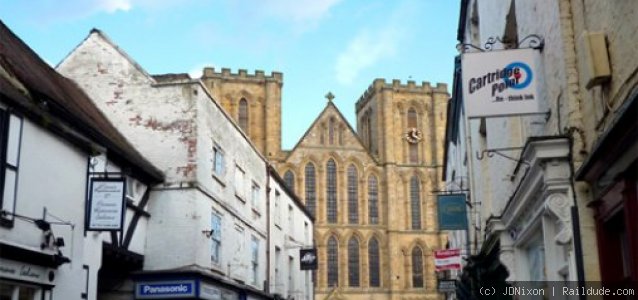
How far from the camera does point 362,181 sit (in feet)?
197

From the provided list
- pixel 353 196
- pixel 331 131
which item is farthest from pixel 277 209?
pixel 331 131

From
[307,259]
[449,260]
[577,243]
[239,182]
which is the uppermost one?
[239,182]

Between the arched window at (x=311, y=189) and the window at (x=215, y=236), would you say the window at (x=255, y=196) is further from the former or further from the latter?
the arched window at (x=311, y=189)

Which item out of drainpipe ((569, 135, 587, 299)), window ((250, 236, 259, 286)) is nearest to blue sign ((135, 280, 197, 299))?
window ((250, 236, 259, 286))

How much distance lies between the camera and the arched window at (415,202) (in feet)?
199

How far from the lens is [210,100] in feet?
64.6

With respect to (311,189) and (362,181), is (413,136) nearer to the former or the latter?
(362,181)

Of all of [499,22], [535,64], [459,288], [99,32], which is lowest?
[459,288]

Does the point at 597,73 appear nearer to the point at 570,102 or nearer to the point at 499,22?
the point at 570,102

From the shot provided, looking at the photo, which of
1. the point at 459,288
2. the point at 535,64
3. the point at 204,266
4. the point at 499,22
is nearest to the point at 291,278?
the point at 459,288

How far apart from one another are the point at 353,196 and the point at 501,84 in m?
51.7

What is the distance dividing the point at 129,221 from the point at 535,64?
34.5 feet

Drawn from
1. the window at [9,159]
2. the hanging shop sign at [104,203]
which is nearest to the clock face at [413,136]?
the hanging shop sign at [104,203]

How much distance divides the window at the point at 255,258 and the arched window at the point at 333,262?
109 feet
